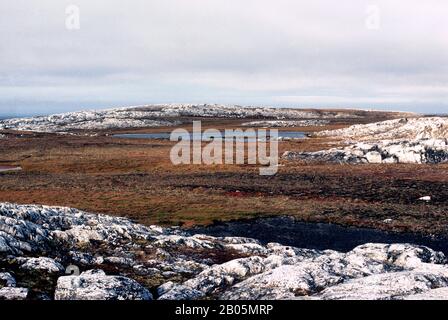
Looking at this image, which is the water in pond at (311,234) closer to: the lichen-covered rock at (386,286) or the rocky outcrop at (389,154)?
the lichen-covered rock at (386,286)

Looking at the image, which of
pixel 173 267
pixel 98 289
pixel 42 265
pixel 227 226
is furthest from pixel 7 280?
pixel 227 226

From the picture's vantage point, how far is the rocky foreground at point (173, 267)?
61.1 ft

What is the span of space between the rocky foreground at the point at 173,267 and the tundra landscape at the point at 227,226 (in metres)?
0.08

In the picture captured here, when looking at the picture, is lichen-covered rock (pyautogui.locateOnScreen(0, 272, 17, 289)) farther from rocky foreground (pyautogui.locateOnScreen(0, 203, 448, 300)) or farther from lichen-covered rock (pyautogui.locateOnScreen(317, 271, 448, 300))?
lichen-covered rock (pyautogui.locateOnScreen(317, 271, 448, 300))

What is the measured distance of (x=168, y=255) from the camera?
87.1 feet

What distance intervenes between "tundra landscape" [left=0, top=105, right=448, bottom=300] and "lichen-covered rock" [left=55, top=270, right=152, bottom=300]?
59 mm

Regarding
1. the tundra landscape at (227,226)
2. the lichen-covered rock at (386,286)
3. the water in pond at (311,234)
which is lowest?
the water in pond at (311,234)

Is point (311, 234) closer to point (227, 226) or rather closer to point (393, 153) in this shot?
point (227, 226)

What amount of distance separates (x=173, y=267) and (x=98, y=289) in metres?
6.71

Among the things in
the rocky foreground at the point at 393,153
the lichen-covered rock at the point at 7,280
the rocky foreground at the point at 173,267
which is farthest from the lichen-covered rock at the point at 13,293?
the rocky foreground at the point at 393,153

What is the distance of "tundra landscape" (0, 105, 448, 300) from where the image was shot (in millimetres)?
19734
